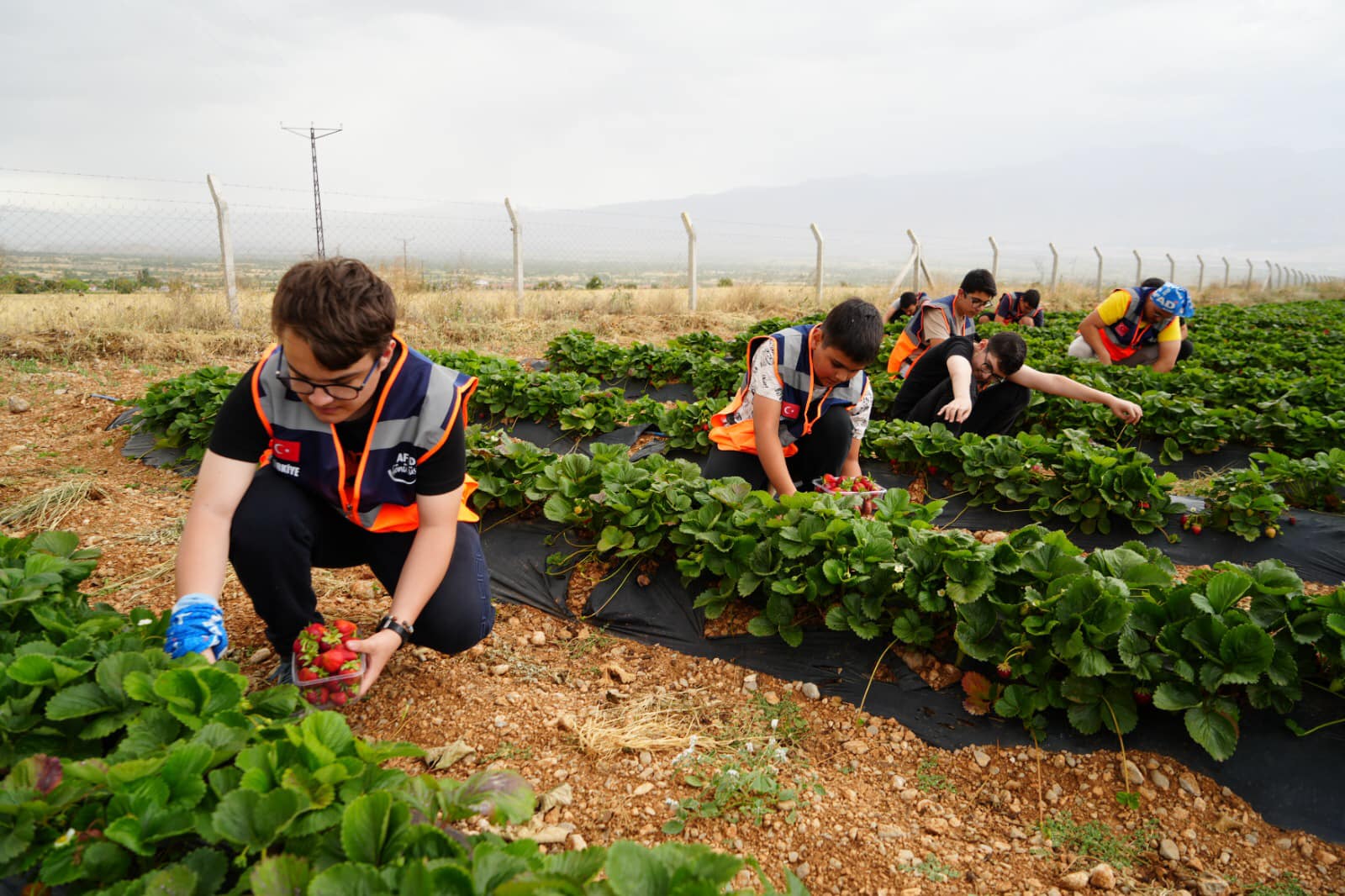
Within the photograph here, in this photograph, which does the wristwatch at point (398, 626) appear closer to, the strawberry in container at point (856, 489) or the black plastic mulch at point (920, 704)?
the black plastic mulch at point (920, 704)

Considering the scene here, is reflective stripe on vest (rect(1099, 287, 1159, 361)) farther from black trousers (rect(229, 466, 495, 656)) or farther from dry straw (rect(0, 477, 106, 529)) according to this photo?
dry straw (rect(0, 477, 106, 529))

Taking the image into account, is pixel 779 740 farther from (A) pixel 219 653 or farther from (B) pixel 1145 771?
(A) pixel 219 653

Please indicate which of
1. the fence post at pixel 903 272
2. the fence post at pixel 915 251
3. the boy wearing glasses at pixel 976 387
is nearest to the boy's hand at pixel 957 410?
the boy wearing glasses at pixel 976 387

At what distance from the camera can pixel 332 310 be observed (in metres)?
1.76

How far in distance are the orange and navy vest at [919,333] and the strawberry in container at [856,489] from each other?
251 centimetres

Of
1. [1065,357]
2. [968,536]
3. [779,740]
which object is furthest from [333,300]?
[1065,357]

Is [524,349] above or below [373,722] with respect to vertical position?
above

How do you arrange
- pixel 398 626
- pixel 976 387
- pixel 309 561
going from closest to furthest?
pixel 398 626 < pixel 309 561 < pixel 976 387

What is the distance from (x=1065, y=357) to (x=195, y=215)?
11.1 meters

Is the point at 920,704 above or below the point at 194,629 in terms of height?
below

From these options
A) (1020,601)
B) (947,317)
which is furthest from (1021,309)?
(1020,601)

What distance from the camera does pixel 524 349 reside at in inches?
438

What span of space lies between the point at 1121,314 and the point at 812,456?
5132 mm

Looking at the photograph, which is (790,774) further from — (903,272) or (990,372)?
(903,272)
